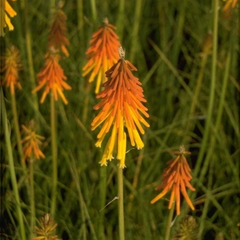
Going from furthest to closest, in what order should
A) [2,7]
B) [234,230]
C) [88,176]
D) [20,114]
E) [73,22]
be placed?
[73,22]
[20,114]
[88,176]
[234,230]
[2,7]

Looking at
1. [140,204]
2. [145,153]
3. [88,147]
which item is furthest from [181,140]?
[140,204]

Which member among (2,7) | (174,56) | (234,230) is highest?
(2,7)

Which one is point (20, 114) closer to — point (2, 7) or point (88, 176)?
point (88, 176)

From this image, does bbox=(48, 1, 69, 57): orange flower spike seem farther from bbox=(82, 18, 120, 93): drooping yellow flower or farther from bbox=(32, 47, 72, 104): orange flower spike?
bbox=(82, 18, 120, 93): drooping yellow flower

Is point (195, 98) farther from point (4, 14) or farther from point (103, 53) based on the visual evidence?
point (4, 14)

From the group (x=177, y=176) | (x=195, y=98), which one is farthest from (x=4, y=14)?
(x=195, y=98)

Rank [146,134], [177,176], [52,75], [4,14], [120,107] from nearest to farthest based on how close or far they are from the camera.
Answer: [120,107], [177,176], [4,14], [52,75], [146,134]

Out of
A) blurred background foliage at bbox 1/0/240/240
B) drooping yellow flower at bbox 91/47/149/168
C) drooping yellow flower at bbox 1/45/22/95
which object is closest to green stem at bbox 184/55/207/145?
blurred background foliage at bbox 1/0/240/240

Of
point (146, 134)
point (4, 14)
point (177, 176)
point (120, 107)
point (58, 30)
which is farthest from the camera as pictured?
point (146, 134)

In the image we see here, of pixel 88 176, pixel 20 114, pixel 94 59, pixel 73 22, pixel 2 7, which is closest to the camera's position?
pixel 2 7
